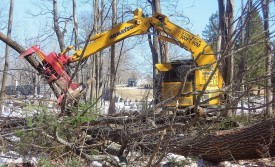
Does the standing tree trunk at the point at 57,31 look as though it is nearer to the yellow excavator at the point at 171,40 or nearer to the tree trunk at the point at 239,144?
the yellow excavator at the point at 171,40

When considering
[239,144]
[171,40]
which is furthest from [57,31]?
[239,144]

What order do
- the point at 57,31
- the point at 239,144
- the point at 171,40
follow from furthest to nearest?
1. the point at 57,31
2. the point at 171,40
3. the point at 239,144

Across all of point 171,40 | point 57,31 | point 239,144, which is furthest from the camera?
point 57,31

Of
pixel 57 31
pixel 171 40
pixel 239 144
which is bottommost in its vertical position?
pixel 239 144

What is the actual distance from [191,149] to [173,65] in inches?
115

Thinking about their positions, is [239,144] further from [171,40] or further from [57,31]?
[57,31]

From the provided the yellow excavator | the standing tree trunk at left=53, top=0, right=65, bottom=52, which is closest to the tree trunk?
the yellow excavator

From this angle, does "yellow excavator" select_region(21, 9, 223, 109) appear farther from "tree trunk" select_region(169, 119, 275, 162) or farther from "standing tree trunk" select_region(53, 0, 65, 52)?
"standing tree trunk" select_region(53, 0, 65, 52)

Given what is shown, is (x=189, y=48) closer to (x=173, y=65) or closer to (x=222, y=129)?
(x=173, y=65)

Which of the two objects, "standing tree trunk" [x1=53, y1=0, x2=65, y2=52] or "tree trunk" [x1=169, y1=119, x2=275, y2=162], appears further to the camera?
"standing tree trunk" [x1=53, y1=0, x2=65, y2=52]

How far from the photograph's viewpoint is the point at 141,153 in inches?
168

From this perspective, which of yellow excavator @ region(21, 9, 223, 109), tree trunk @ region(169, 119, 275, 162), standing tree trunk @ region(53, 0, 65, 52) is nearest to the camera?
tree trunk @ region(169, 119, 275, 162)

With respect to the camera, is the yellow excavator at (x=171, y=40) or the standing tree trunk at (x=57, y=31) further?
the standing tree trunk at (x=57, y=31)

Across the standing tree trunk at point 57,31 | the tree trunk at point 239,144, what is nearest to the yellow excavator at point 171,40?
the tree trunk at point 239,144
